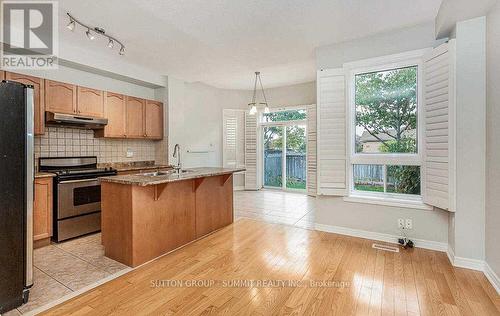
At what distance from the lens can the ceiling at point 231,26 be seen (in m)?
2.54

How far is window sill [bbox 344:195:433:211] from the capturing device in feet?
9.62

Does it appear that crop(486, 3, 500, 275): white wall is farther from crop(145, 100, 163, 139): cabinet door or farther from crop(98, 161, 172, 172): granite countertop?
crop(145, 100, 163, 139): cabinet door

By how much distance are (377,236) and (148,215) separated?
9.54 feet

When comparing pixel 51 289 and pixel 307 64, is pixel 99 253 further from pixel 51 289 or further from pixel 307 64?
pixel 307 64

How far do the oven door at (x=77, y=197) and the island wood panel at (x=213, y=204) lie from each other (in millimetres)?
1442

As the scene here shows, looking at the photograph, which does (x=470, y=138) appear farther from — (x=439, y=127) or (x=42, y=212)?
(x=42, y=212)

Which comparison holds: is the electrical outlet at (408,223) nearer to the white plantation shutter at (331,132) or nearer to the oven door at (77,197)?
the white plantation shutter at (331,132)

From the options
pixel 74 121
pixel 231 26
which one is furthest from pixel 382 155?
pixel 74 121

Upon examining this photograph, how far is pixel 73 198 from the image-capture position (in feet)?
10.8

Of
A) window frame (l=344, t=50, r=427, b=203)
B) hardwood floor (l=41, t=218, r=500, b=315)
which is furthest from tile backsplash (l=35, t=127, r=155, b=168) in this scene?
window frame (l=344, t=50, r=427, b=203)

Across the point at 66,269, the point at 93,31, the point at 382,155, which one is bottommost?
the point at 66,269

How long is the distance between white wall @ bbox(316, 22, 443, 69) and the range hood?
11.6 ft

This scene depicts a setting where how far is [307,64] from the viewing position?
455cm

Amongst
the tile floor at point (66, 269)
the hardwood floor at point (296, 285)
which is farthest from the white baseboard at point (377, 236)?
the tile floor at point (66, 269)
